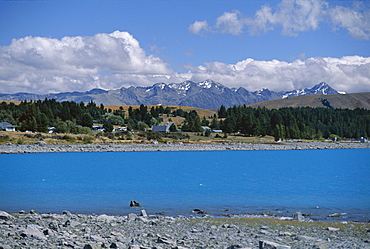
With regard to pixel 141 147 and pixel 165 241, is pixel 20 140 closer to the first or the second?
pixel 141 147

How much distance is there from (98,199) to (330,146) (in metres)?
97.6

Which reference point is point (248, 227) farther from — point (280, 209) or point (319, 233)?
point (280, 209)

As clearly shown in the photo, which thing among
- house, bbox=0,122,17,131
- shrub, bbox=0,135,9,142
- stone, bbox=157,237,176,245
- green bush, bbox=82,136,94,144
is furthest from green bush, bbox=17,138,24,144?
stone, bbox=157,237,176,245

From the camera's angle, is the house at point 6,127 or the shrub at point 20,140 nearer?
the shrub at point 20,140

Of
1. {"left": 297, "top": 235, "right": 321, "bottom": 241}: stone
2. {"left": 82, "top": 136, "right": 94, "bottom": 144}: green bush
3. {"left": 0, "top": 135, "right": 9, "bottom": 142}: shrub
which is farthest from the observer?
{"left": 82, "top": 136, "right": 94, "bottom": 144}: green bush

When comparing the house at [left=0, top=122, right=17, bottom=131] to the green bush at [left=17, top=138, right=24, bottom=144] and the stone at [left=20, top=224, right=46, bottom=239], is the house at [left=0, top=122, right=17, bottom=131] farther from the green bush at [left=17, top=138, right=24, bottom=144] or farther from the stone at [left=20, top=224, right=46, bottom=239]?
the stone at [left=20, top=224, right=46, bottom=239]

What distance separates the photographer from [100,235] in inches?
464

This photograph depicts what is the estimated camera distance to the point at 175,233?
1253 centimetres

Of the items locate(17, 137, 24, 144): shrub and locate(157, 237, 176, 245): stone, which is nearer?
locate(157, 237, 176, 245): stone

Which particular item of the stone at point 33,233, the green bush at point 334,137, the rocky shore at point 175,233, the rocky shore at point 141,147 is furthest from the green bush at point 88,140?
the green bush at point 334,137

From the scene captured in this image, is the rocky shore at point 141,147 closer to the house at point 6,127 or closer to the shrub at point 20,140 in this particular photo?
the shrub at point 20,140

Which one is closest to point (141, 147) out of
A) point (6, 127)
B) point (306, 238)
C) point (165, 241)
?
point (6, 127)

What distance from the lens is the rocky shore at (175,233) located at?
10.4 meters

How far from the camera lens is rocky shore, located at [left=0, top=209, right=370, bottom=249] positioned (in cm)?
1038
